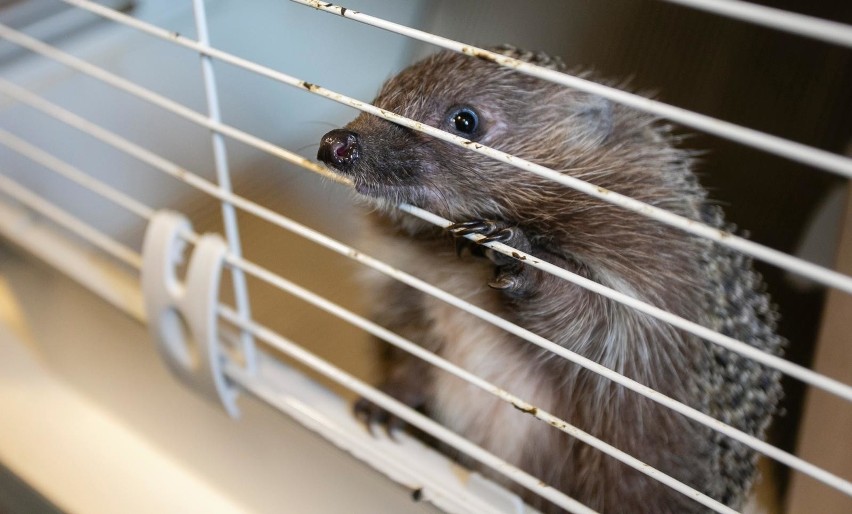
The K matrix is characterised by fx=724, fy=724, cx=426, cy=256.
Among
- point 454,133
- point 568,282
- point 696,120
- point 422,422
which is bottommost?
point 422,422

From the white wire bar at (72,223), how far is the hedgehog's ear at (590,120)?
1.80 ft

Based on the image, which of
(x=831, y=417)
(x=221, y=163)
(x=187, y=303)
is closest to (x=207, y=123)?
(x=221, y=163)

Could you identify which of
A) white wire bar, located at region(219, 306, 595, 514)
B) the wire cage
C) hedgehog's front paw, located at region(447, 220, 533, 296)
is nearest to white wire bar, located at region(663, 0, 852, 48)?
the wire cage

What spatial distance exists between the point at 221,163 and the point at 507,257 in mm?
308

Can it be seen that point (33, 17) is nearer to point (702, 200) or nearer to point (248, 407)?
point (248, 407)

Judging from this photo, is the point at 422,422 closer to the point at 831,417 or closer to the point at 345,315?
the point at 345,315

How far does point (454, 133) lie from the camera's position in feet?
2.76

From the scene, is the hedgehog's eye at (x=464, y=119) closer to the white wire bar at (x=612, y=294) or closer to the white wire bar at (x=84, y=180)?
the white wire bar at (x=612, y=294)

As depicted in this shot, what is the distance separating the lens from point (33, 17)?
3.88 ft

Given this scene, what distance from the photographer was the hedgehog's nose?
708 mm

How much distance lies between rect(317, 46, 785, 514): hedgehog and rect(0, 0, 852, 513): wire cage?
0.05 metres

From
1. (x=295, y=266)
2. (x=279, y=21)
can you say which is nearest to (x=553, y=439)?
(x=295, y=266)

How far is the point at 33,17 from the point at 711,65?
1.12 m

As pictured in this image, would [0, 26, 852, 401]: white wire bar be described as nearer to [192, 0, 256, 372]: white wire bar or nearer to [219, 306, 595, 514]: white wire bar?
[192, 0, 256, 372]: white wire bar
